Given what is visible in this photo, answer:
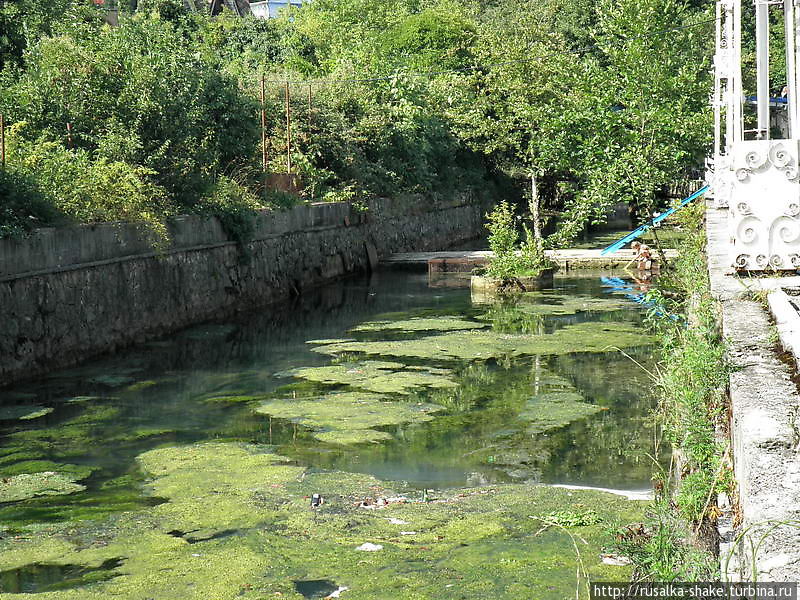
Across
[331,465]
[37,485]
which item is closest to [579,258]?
[331,465]

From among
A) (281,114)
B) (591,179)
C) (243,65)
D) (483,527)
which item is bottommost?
(483,527)

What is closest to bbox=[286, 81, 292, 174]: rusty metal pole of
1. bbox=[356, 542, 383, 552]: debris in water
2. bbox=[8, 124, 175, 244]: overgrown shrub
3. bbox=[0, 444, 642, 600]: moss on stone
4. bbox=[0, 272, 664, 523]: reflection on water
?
bbox=[8, 124, 175, 244]: overgrown shrub

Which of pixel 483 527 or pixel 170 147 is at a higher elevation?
pixel 170 147

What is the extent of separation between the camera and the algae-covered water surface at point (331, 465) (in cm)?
702

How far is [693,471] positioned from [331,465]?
14.2 ft

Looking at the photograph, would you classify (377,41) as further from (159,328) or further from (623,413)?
(623,413)

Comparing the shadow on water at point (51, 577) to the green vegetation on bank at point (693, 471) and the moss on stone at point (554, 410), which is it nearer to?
the green vegetation on bank at point (693, 471)

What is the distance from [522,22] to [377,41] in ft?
38.2

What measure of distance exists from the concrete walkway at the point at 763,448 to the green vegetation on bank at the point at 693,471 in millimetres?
157

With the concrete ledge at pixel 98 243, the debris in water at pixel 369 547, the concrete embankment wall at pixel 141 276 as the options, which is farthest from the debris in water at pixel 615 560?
the concrete ledge at pixel 98 243

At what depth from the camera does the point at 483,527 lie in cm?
778

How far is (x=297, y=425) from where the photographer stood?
11500 mm

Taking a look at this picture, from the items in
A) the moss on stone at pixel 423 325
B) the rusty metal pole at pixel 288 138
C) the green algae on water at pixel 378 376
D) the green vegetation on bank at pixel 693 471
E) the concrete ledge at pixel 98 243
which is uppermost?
the rusty metal pole at pixel 288 138

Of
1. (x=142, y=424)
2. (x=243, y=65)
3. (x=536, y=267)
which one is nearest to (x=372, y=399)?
(x=142, y=424)
